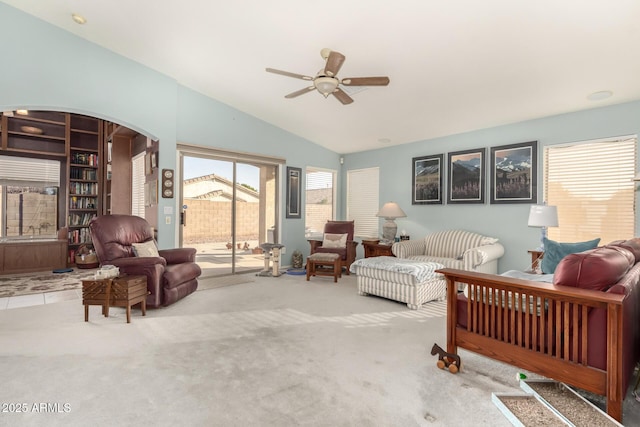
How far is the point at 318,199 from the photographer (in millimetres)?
7059

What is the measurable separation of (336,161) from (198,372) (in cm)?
568

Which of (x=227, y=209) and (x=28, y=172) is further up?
(x=28, y=172)

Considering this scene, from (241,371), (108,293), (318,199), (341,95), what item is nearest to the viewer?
(241,371)

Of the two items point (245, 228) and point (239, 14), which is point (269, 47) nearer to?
point (239, 14)

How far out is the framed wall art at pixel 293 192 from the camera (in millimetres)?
6445

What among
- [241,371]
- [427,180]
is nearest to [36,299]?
[241,371]

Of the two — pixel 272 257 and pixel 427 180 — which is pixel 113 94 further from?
pixel 427 180

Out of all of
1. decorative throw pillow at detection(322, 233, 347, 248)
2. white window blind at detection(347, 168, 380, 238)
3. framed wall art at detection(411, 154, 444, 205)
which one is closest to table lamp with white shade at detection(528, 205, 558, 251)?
framed wall art at detection(411, 154, 444, 205)

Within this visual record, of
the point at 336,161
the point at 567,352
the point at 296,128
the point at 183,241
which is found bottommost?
the point at 567,352

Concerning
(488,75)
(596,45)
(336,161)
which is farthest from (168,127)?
(596,45)

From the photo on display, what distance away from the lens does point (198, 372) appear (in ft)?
7.36

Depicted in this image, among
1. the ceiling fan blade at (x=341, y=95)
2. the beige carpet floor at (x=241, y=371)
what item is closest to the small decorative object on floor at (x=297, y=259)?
the beige carpet floor at (x=241, y=371)

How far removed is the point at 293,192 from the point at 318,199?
75 centimetres

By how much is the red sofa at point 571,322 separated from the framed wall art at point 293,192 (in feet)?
14.7
